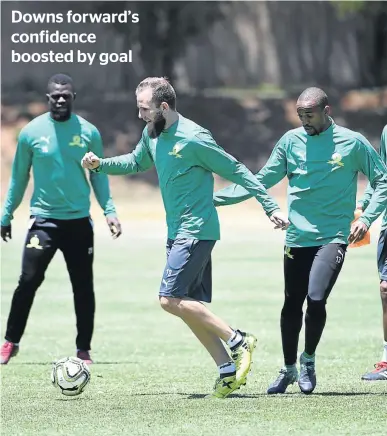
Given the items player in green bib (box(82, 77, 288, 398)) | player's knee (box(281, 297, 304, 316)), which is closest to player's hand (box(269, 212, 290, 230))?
player in green bib (box(82, 77, 288, 398))

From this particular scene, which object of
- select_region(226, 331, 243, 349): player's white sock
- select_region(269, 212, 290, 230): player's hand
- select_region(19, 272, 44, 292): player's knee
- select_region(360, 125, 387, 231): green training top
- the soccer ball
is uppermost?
select_region(360, 125, 387, 231): green training top

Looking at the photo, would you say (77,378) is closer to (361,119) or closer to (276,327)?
(276,327)

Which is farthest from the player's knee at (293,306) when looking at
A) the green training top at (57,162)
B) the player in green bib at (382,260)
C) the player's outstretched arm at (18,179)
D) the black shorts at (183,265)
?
the player's outstretched arm at (18,179)

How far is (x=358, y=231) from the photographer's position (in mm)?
9289

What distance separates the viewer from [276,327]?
46.2 feet

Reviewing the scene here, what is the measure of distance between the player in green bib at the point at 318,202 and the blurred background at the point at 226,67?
25.7m

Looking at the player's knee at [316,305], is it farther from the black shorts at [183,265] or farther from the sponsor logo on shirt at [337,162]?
the sponsor logo on shirt at [337,162]

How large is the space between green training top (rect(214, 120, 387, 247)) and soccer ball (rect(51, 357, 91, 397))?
173cm

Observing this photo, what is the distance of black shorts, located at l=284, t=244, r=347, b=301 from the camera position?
9.36 meters

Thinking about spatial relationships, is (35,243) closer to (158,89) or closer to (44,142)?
(44,142)

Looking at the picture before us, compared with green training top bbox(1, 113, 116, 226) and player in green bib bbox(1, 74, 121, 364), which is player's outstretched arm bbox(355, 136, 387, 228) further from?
green training top bbox(1, 113, 116, 226)

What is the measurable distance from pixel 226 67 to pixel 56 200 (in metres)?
36.4

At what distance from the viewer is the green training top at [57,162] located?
11391mm

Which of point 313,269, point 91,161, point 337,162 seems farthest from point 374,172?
point 91,161
